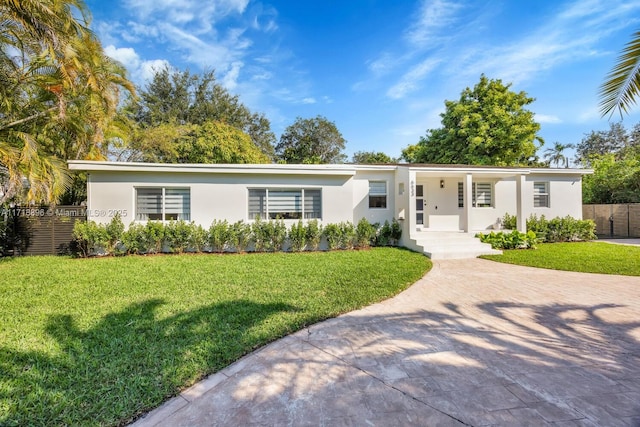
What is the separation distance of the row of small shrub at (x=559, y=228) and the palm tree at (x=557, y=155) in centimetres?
3239

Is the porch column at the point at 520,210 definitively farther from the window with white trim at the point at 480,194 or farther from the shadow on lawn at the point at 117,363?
the shadow on lawn at the point at 117,363

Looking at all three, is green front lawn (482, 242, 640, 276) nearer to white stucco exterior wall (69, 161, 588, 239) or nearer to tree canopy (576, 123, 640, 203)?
white stucco exterior wall (69, 161, 588, 239)

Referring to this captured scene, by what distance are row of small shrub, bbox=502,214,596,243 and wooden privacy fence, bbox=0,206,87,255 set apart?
58.4 ft

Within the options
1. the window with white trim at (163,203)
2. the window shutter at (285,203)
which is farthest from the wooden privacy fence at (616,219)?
the window with white trim at (163,203)

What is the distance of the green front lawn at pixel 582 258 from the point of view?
762cm

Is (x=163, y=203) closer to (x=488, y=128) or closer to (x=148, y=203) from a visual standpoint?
(x=148, y=203)

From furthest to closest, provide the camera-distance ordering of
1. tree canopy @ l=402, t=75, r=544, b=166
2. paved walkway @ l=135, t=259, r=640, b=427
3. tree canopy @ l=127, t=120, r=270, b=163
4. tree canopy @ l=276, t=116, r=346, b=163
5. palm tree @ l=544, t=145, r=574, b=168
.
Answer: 1. palm tree @ l=544, t=145, r=574, b=168
2. tree canopy @ l=276, t=116, r=346, b=163
3. tree canopy @ l=402, t=75, r=544, b=166
4. tree canopy @ l=127, t=120, r=270, b=163
5. paved walkway @ l=135, t=259, r=640, b=427

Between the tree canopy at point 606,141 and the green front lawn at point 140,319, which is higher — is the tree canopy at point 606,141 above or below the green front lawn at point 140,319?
above

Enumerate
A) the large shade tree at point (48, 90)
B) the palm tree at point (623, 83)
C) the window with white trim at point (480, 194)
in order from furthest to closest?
1. the window with white trim at point (480, 194)
2. the large shade tree at point (48, 90)
3. the palm tree at point (623, 83)

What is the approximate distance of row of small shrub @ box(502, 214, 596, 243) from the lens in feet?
40.3

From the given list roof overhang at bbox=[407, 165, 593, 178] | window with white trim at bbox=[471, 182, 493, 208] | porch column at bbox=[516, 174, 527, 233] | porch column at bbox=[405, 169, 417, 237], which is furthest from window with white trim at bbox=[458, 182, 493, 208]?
porch column at bbox=[405, 169, 417, 237]

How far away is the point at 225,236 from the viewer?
1010 centimetres

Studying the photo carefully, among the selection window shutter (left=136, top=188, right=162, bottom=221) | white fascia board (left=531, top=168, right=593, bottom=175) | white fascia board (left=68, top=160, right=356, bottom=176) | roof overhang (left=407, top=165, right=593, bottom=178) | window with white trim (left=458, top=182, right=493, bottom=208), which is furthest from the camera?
window with white trim (left=458, top=182, right=493, bottom=208)

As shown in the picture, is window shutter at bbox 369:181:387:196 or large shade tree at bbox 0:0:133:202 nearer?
large shade tree at bbox 0:0:133:202
